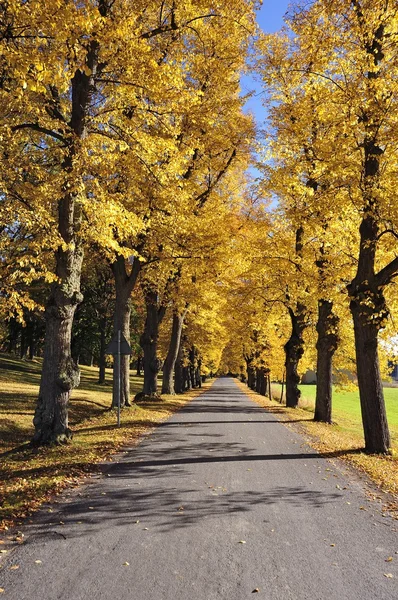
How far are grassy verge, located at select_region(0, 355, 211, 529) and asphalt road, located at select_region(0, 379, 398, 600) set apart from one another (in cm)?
40

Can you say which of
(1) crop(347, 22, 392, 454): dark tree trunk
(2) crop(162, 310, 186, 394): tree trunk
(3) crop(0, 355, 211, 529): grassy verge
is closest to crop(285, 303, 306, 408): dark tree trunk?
(3) crop(0, 355, 211, 529): grassy verge

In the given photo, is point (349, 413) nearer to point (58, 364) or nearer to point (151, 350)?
point (151, 350)

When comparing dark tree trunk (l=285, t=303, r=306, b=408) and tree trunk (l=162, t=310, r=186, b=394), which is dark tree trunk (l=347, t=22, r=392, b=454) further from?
tree trunk (l=162, t=310, r=186, b=394)

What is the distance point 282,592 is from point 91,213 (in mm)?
7263

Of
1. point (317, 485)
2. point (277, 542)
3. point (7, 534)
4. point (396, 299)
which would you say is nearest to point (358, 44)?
point (396, 299)

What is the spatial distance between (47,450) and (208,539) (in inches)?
205

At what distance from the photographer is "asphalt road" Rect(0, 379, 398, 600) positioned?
147 inches

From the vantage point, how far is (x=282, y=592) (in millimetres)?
3695

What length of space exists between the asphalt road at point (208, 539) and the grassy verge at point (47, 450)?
40 cm

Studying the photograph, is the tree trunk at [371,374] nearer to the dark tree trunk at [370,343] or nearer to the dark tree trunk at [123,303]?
the dark tree trunk at [370,343]

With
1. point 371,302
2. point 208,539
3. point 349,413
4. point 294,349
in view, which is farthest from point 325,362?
point 349,413

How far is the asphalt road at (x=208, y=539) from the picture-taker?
3.73 meters

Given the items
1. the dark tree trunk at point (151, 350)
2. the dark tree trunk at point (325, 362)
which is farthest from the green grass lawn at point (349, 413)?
the dark tree trunk at point (151, 350)

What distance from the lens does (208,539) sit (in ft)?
15.5
